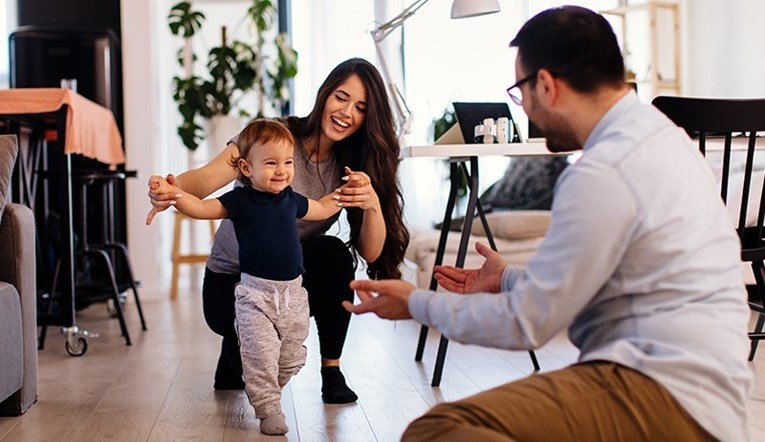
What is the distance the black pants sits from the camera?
8.88 feet

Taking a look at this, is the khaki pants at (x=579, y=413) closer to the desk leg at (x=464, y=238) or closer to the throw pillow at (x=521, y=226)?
the desk leg at (x=464, y=238)

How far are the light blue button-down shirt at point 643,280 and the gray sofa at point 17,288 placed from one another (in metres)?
1.50

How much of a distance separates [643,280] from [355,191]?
125 cm

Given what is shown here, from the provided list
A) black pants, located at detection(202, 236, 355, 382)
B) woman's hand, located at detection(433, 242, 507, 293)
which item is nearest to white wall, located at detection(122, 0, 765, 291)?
black pants, located at detection(202, 236, 355, 382)

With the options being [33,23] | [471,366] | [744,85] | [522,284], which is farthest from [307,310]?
[33,23]

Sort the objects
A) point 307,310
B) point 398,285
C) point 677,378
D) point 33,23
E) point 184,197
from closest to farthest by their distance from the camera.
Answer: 1. point 677,378
2. point 398,285
3. point 184,197
4. point 307,310
5. point 33,23

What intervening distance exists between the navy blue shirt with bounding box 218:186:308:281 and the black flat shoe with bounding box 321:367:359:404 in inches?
17.7

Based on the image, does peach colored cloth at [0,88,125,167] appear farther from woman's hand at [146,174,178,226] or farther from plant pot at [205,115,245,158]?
plant pot at [205,115,245,158]

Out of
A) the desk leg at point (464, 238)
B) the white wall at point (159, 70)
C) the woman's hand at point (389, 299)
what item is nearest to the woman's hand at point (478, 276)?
the woman's hand at point (389, 299)

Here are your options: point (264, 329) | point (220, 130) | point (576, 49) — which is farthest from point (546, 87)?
point (220, 130)

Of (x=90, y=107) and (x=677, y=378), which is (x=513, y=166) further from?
(x=677, y=378)

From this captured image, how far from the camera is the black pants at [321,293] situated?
2.71m

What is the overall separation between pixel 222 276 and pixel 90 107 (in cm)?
163

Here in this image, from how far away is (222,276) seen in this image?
2.74 metres
